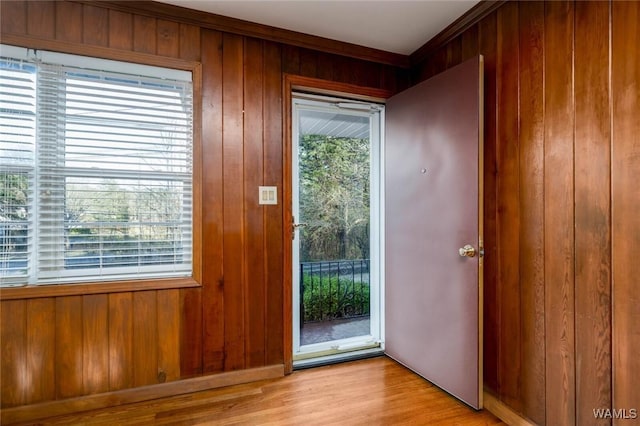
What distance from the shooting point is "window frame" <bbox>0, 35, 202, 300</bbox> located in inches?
68.5

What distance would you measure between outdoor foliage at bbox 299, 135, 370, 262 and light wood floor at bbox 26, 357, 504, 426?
964mm

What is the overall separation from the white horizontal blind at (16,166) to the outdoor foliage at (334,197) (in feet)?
5.47

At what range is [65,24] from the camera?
1.80 metres

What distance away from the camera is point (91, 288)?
185cm

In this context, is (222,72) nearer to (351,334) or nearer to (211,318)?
(211,318)

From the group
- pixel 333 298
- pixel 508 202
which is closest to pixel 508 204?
pixel 508 202

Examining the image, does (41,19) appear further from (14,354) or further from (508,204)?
(508,204)

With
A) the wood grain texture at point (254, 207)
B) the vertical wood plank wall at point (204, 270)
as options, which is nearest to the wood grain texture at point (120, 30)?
the vertical wood plank wall at point (204, 270)

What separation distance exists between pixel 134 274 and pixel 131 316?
254mm

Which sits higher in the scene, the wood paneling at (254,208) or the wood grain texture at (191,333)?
the wood paneling at (254,208)

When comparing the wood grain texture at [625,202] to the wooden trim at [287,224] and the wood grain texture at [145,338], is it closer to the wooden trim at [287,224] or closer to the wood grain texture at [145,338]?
the wooden trim at [287,224]

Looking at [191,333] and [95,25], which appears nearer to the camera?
[95,25]

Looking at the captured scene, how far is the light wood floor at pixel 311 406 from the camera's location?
5.81 ft

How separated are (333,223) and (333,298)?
0.70 meters
